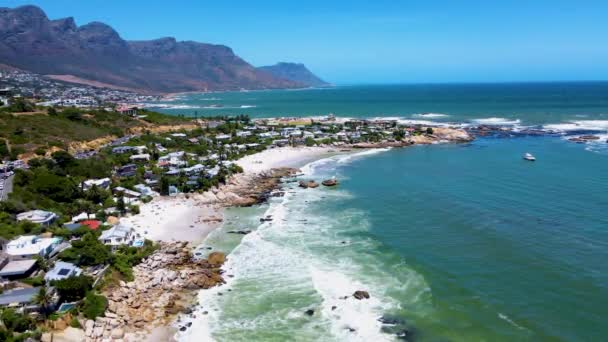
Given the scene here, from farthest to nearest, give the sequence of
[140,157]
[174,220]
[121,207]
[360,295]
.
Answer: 1. [140,157]
2. [174,220]
3. [121,207]
4. [360,295]

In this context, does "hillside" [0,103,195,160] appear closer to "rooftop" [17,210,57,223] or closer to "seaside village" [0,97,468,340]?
"seaside village" [0,97,468,340]

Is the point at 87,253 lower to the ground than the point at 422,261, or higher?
higher

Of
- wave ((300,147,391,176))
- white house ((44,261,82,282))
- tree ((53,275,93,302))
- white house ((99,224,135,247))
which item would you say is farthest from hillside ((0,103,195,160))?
tree ((53,275,93,302))

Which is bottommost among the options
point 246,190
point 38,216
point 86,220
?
point 246,190

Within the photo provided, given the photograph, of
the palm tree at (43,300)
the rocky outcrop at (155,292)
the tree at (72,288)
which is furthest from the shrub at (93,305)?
the palm tree at (43,300)

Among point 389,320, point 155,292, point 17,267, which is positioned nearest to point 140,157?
point 17,267

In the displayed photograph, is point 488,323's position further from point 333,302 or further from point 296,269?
point 296,269

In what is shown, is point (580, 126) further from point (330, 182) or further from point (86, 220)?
point (86, 220)
